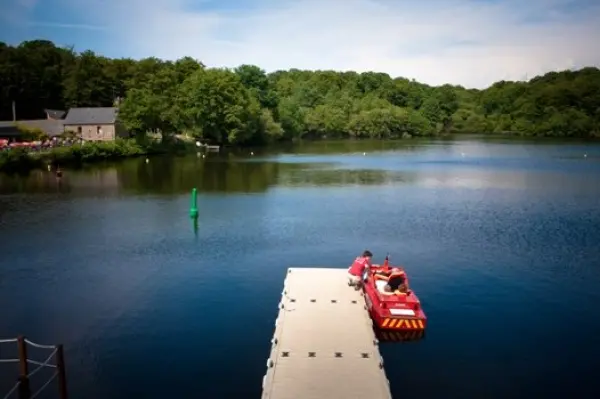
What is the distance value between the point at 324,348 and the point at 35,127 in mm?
74546

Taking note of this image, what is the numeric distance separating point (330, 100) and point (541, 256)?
120 meters

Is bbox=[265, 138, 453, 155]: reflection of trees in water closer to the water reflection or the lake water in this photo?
the water reflection

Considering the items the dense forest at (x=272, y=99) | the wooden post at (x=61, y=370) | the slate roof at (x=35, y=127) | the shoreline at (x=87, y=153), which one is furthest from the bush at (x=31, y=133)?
the wooden post at (x=61, y=370)

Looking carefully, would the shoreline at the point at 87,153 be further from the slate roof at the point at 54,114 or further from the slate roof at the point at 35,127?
the slate roof at the point at 54,114

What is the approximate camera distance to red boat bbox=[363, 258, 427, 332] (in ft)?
58.7

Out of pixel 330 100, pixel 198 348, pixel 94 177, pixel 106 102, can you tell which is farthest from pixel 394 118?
pixel 198 348

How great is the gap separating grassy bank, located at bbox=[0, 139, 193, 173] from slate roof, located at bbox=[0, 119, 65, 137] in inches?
394

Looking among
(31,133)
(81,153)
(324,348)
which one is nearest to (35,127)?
(31,133)

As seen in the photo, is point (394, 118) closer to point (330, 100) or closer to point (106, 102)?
point (330, 100)

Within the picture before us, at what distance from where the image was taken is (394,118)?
133 metres

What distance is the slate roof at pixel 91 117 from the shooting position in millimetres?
82250

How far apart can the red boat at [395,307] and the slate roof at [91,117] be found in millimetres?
71013

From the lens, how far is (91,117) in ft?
272

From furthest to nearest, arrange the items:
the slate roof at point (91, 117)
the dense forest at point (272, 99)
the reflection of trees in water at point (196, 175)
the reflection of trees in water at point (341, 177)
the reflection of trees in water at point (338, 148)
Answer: the reflection of trees in water at point (338, 148), the dense forest at point (272, 99), the slate roof at point (91, 117), the reflection of trees in water at point (341, 177), the reflection of trees in water at point (196, 175)
